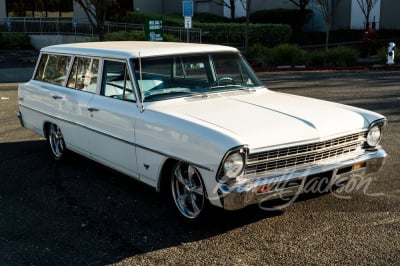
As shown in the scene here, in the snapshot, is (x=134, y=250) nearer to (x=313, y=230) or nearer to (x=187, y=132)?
(x=187, y=132)

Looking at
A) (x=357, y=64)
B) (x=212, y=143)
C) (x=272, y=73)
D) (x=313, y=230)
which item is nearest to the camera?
(x=212, y=143)

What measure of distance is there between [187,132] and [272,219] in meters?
1.15

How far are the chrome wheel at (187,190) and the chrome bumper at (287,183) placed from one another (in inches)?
13.9

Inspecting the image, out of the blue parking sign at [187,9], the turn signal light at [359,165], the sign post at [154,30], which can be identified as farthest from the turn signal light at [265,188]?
the sign post at [154,30]

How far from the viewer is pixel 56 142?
22.6 ft

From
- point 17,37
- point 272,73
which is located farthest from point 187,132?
point 17,37

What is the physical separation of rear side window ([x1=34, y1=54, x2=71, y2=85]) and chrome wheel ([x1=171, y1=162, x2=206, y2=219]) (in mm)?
2586

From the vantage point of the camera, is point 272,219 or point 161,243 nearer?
point 161,243

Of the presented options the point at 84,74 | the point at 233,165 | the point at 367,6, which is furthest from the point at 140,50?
the point at 367,6

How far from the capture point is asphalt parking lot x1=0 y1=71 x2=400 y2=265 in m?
4.04

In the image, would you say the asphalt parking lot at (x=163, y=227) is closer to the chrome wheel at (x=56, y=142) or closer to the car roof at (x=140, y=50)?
the chrome wheel at (x=56, y=142)

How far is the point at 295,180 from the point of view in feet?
14.1

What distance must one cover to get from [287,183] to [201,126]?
0.85 metres

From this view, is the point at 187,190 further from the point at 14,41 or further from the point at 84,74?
the point at 14,41
